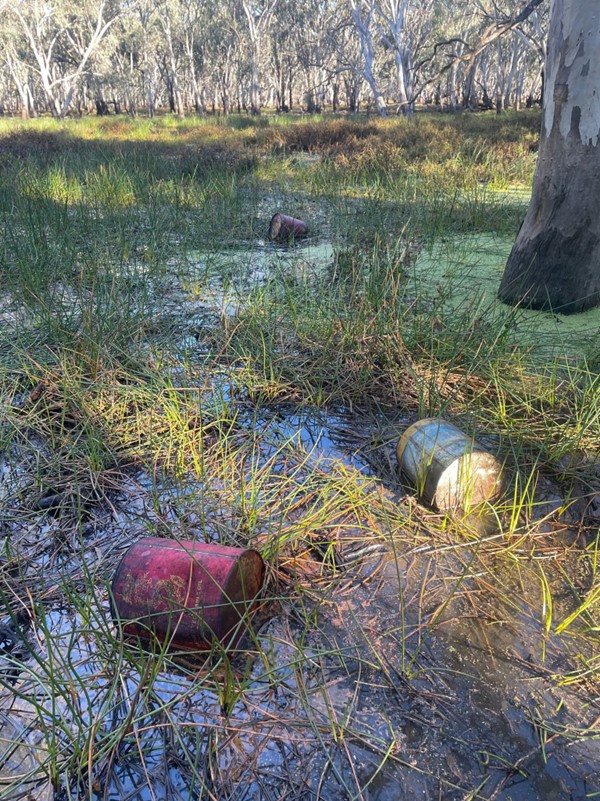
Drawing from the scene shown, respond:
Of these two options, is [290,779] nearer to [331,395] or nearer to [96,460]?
[96,460]

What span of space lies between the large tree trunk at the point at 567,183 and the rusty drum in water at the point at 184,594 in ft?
7.06

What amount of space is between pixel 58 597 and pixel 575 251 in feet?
9.89

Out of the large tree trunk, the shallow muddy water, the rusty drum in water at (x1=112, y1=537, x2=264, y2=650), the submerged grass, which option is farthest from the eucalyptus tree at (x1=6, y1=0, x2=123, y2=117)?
the shallow muddy water

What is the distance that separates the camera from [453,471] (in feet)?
6.24

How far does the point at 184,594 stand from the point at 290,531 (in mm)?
432

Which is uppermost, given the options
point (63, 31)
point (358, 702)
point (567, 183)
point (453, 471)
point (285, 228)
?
point (63, 31)

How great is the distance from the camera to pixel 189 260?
4617 millimetres

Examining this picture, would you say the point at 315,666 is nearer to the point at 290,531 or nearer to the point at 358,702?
the point at 358,702

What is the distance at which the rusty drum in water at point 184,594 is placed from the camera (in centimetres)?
138

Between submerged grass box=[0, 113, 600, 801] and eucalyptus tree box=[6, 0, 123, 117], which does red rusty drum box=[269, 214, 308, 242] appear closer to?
submerged grass box=[0, 113, 600, 801]

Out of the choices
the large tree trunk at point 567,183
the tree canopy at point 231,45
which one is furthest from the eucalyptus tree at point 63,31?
the large tree trunk at point 567,183

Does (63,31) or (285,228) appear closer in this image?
(285,228)

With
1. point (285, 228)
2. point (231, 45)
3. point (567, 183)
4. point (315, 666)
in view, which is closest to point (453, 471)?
point (315, 666)

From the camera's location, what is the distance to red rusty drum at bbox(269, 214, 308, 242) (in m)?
5.02
